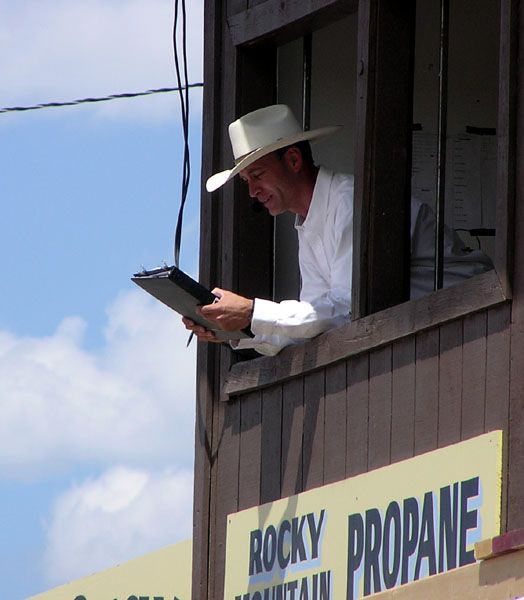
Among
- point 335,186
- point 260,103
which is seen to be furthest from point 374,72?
point 260,103

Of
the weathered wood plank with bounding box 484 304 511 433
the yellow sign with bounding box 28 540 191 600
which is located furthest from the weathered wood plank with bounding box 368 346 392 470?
the yellow sign with bounding box 28 540 191 600

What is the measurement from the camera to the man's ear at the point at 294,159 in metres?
7.20

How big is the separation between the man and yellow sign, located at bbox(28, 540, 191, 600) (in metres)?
1.89

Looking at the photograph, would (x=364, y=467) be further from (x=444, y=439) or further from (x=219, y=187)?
(x=219, y=187)

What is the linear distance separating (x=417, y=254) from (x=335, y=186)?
0.46 metres

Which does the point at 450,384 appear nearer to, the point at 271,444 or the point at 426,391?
the point at 426,391

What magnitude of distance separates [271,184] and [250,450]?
111cm

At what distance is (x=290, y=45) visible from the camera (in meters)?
7.82

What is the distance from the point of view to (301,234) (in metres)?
7.21

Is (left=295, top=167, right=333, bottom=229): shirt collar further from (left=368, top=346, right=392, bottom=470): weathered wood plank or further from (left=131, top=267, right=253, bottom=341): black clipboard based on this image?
(left=368, top=346, right=392, bottom=470): weathered wood plank

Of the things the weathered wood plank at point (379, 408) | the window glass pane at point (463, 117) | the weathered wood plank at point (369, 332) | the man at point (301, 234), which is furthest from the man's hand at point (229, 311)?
the window glass pane at point (463, 117)

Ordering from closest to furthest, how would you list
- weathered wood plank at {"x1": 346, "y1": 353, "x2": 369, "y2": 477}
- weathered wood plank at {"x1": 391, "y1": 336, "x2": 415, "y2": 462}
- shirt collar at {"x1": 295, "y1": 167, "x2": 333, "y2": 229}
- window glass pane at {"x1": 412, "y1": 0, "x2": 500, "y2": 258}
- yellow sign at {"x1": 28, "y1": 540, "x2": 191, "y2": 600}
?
weathered wood plank at {"x1": 391, "y1": 336, "x2": 415, "y2": 462} < weathered wood plank at {"x1": 346, "y1": 353, "x2": 369, "y2": 477} < shirt collar at {"x1": 295, "y1": 167, "x2": 333, "y2": 229} < window glass pane at {"x1": 412, "y1": 0, "x2": 500, "y2": 258} < yellow sign at {"x1": 28, "y1": 540, "x2": 191, "y2": 600}

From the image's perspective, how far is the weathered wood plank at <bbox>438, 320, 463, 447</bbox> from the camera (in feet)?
20.1

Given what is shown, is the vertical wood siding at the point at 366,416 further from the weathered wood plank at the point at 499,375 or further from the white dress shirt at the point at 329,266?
the white dress shirt at the point at 329,266
